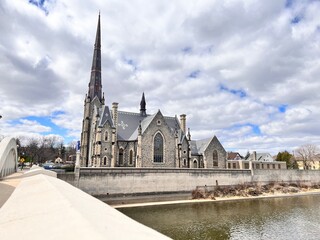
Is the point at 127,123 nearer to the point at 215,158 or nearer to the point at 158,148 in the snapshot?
the point at 158,148

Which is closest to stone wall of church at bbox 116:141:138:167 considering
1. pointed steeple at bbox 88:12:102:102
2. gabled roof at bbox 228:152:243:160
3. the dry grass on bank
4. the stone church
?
the stone church

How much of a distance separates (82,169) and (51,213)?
26.1 m

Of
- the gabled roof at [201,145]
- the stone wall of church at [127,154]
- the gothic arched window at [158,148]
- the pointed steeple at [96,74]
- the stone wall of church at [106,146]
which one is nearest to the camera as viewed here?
the stone wall of church at [106,146]

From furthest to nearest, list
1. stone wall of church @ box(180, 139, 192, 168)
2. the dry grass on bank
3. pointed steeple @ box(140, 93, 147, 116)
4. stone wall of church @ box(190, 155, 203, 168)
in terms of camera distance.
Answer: pointed steeple @ box(140, 93, 147, 116) < stone wall of church @ box(190, 155, 203, 168) < stone wall of church @ box(180, 139, 192, 168) < the dry grass on bank

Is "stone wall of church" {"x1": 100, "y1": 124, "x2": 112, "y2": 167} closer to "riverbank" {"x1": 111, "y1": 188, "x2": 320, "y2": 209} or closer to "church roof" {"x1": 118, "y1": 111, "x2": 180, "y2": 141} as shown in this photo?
"church roof" {"x1": 118, "y1": 111, "x2": 180, "y2": 141}

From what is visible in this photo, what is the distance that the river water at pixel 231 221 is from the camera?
649 inches

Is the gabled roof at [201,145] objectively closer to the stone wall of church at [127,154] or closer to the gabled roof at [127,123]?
the gabled roof at [127,123]

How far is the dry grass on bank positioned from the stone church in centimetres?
784

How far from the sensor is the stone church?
127ft

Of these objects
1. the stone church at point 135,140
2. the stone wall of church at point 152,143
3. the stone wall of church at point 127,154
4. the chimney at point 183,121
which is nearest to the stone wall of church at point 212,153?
the stone church at point 135,140

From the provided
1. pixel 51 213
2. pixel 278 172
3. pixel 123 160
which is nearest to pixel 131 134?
pixel 123 160

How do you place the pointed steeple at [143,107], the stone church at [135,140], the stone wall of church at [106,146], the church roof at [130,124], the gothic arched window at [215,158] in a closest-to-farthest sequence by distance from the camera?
the stone wall of church at [106,146], the stone church at [135,140], the church roof at [130,124], the gothic arched window at [215,158], the pointed steeple at [143,107]

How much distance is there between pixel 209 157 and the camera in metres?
44.8

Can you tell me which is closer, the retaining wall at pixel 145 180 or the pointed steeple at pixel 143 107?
the retaining wall at pixel 145 180
